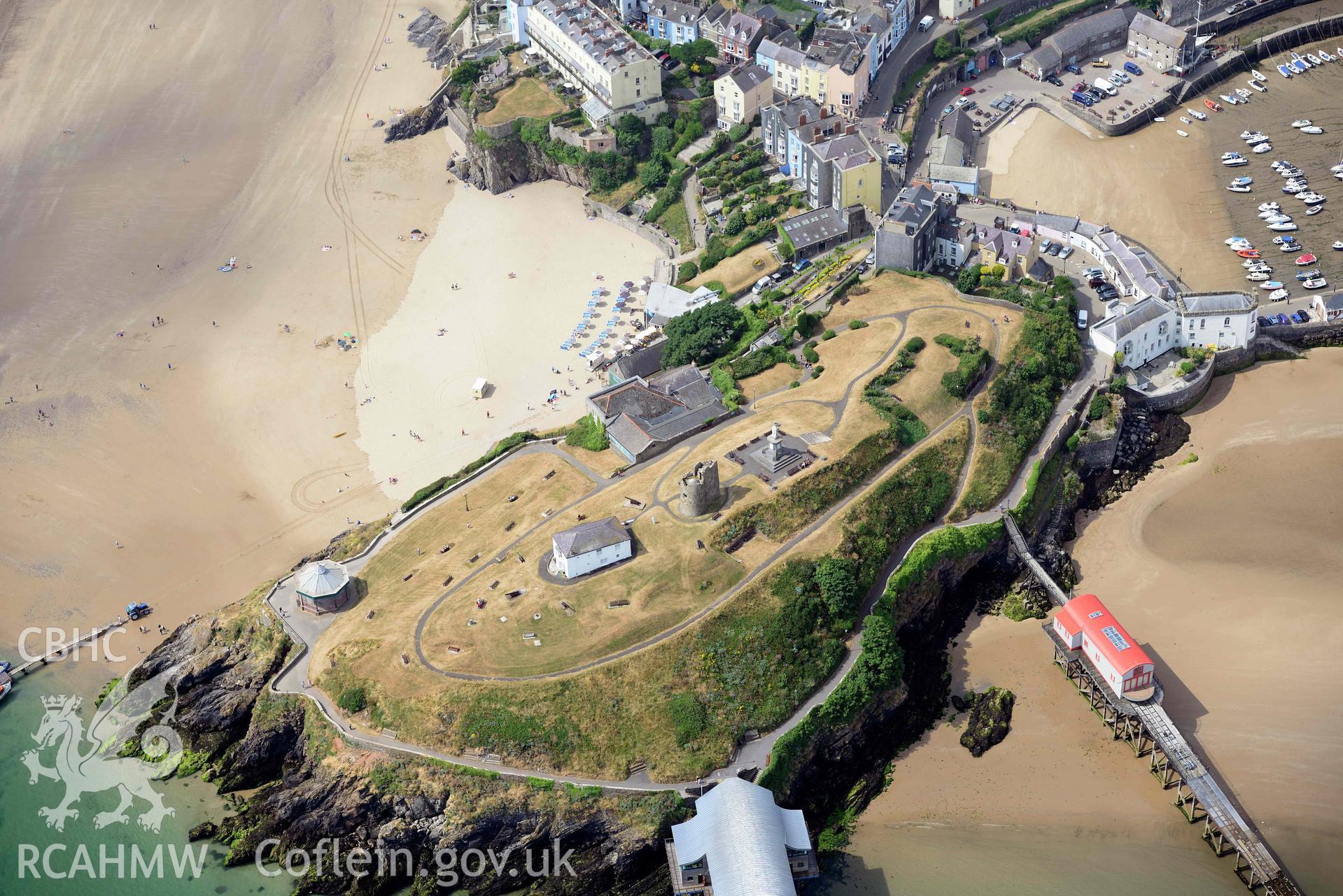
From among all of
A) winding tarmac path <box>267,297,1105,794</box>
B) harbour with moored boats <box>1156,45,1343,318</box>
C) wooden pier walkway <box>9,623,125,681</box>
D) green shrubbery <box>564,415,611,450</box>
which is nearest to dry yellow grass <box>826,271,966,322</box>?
winding tarmac path <box>267,297,1105,794</box>

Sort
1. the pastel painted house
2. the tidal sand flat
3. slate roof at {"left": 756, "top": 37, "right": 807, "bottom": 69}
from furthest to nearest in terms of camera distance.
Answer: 1. slate roof at {"left": 756, "top": 37, "right": 807, "bottom": 69}
2. the pastel painted house
3. the tidal sand flat

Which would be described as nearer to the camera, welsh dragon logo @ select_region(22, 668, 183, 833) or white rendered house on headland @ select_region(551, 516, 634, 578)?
welsh dragon logo @ select_region(22, 668, 183, 833)

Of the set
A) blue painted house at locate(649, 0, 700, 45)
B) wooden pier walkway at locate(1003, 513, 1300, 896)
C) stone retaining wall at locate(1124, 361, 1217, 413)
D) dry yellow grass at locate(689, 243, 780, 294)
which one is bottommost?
wooden pier walkway at locate(1003, 513, 1300, 896)

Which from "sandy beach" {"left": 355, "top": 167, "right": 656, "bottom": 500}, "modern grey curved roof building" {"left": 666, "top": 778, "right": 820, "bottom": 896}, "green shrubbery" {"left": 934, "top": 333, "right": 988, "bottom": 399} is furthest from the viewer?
"sandy beach" {"left": 355, "top": 167, "right": 656, "bottom": 500}

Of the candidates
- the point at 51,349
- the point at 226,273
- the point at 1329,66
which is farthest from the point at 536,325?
the point at 1329,66

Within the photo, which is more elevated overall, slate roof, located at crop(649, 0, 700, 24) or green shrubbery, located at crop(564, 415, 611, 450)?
slate roof, located at crop(649, 0, 700, 24)

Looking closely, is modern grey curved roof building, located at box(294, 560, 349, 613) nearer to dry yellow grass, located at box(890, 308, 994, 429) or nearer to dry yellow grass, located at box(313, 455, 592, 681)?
dry yellow grass, located at box(313, 455, 592, 681)

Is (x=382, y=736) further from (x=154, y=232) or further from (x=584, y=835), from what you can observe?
(x=154, y=232)
